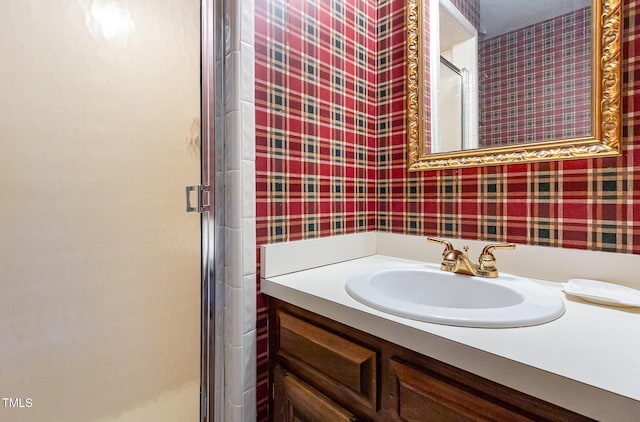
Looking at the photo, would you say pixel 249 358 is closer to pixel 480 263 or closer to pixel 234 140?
pixel 234 140

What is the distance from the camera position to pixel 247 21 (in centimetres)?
89

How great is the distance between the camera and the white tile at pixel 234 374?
0.88 metres

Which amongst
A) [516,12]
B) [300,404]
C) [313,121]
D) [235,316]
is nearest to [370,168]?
[313,121]

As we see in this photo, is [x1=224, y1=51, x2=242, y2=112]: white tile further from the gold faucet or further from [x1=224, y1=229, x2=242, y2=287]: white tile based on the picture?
the gold faucet

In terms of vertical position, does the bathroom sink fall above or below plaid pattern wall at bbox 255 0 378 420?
below

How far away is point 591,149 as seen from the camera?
825 millimetres

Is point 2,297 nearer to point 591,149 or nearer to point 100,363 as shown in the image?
point 100,363

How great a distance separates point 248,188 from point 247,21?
0.49 metres

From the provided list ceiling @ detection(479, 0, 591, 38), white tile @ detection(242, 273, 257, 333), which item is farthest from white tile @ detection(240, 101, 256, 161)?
ceiling @ detection(479, 0, 591, 38)

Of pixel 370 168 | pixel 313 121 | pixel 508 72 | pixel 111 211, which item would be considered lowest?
pixel 111 211

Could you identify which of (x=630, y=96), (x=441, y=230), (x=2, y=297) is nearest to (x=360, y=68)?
(x=441, y=230)

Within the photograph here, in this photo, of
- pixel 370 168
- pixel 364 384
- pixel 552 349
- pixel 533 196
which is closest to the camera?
pixel 552 349

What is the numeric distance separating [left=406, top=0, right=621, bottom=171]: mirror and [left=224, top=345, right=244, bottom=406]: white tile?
2.93 ft

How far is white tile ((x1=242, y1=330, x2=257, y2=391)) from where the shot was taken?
89 cm
